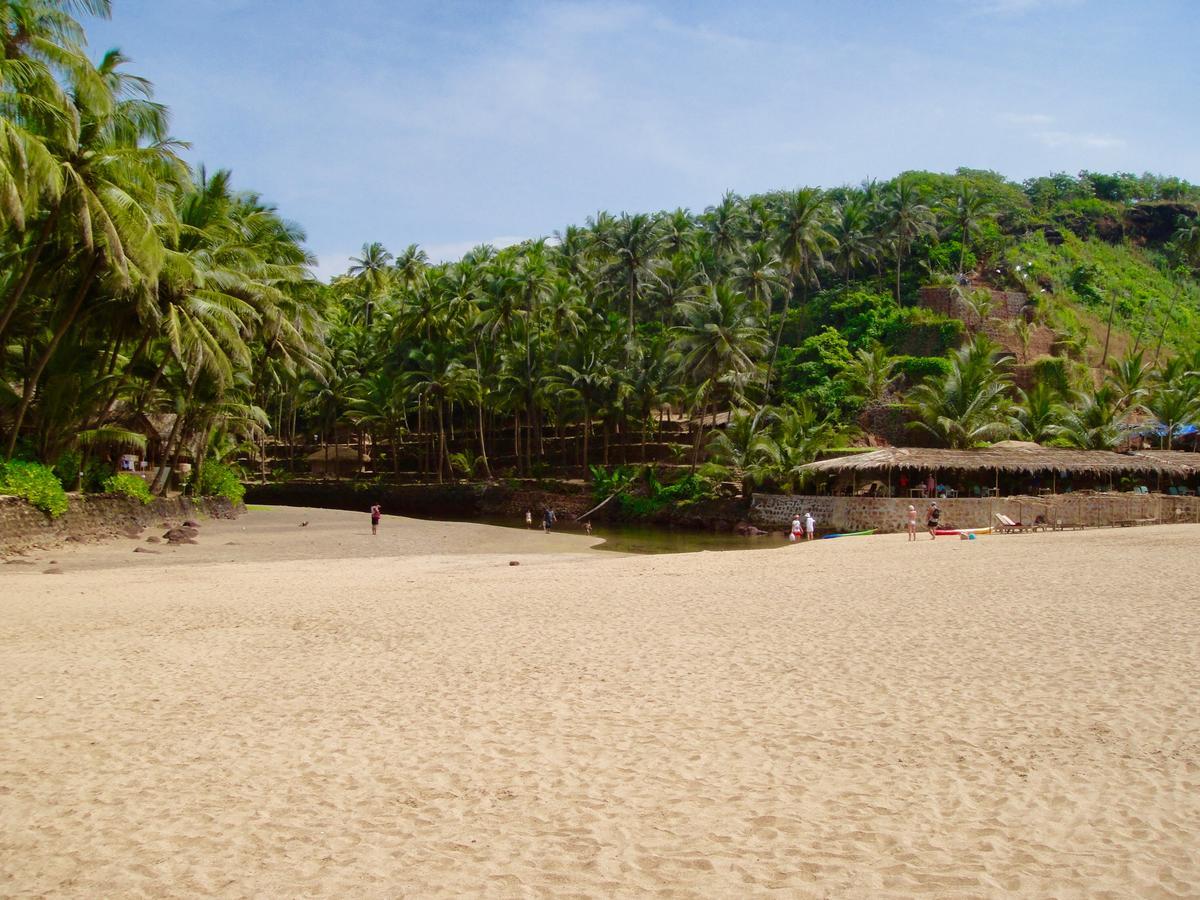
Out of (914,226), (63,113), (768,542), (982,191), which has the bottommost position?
(768,542)

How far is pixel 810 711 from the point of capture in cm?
763

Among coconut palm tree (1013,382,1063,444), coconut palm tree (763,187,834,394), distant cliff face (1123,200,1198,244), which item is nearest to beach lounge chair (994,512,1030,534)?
coconut palm tree (1013,382,1063,444)

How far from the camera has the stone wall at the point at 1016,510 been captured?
32594mm

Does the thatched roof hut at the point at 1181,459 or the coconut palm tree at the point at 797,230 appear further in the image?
the coconut palm tree at the point at 797,230

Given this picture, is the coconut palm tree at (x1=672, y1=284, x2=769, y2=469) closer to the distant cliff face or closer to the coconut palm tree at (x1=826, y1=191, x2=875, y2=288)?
the coconut palm tree at (x1=826, y1=191, x2=875, y2=288)

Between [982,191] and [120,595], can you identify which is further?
[982,191]

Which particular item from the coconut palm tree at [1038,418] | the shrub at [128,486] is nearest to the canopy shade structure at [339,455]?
the shrub at [128,486]

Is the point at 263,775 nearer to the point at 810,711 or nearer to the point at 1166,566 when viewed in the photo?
the point at 810,711

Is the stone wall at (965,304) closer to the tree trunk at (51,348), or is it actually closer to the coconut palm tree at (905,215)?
the coconut palm tree at (905,215)

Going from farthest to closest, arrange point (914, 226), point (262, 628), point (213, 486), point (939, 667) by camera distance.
A: point (914, 226) < point (213, 486) < point (262, 628) < point (939, 667)

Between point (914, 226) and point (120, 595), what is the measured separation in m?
61.5

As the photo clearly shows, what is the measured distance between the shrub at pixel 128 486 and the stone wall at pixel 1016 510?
24213 millimetres

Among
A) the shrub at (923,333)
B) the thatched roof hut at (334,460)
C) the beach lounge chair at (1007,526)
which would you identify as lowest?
the beach lounge chair at (1007,526)

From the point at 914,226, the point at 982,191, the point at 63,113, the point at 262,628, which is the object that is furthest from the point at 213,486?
the point at 982,191
